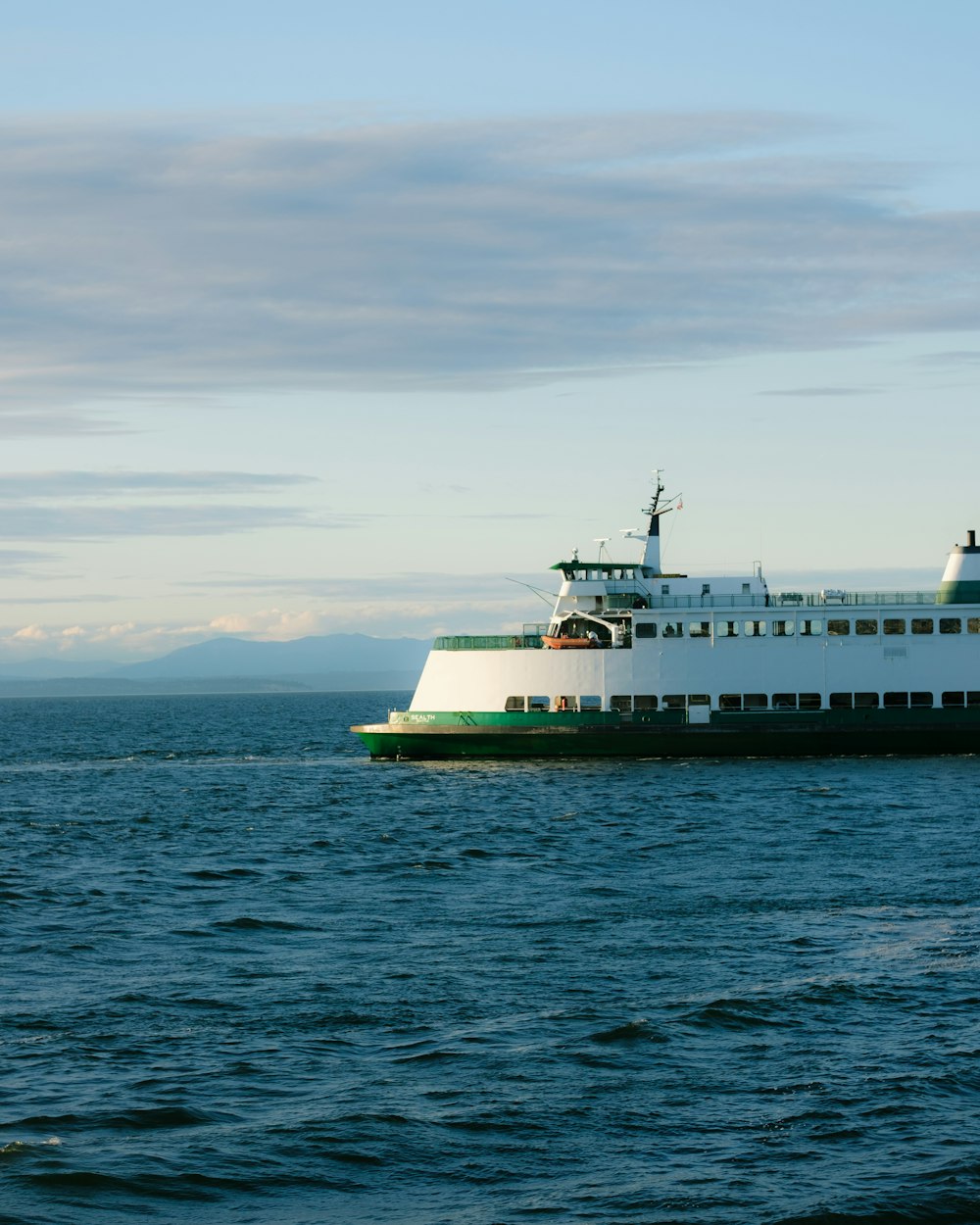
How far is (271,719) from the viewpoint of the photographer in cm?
16262

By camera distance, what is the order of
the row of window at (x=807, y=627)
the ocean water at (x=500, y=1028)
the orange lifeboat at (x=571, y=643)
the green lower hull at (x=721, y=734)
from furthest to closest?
the orange lifeboat at (x=571, y=643) → the row of window at (x=807, y=627) → the green lower hull at (x=721, y=734) → the ocean water at (x=500, y=1028)

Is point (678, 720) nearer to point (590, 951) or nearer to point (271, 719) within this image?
point (590, 951)

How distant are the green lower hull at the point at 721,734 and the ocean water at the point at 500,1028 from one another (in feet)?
64.0

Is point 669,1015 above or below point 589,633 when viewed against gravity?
below

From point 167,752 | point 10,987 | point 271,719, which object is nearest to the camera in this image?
point 10,987

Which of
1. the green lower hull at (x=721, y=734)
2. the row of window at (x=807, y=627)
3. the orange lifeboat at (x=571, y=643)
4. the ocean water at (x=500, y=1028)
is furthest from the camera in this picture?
the orange lifeboat at (x=571, y=643)

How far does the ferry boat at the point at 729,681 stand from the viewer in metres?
63.5

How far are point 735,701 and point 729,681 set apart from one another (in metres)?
0.91

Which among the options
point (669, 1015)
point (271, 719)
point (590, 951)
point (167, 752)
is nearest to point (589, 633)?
point (167, 752)

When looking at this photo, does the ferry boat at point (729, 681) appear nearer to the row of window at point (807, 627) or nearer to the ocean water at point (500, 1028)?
the row of window at point (807, 627)

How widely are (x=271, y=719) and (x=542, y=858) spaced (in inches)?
5000

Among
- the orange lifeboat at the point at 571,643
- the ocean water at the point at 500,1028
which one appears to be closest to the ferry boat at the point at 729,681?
the orange lifeboat at the point at 571,643

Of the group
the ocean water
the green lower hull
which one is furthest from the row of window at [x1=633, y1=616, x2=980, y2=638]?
the ocean water

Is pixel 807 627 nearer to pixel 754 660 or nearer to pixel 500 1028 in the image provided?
pixel 754 660
